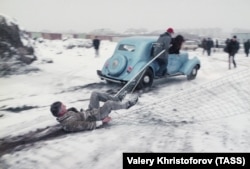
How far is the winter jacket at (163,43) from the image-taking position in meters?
6.78

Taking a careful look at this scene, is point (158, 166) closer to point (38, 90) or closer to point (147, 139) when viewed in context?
point (147, 139)

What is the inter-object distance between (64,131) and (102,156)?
1.04 metres

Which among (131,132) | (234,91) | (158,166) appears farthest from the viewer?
(234,91)

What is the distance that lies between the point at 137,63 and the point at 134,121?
2.54 m

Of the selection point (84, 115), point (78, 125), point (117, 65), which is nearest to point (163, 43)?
point (117, 65)

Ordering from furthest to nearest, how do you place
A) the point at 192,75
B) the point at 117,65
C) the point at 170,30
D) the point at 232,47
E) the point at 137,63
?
→ the point at 232,47 < the point at 192,75 < the point at 117,65 < the point at 137,63 < the point at 170,30

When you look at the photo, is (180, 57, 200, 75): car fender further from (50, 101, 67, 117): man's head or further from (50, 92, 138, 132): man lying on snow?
(50, 101, 67, 117): man's head

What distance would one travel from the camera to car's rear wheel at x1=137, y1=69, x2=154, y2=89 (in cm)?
678

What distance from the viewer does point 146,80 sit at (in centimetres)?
692

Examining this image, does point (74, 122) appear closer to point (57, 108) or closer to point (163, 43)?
point (57, 108)

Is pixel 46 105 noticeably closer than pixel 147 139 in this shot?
No

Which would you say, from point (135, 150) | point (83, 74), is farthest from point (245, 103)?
Result: point (83, 74)

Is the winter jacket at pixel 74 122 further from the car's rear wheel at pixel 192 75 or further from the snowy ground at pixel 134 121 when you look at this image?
the car's rear wheel at pixel 192 75

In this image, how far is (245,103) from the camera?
5500 millimetres
